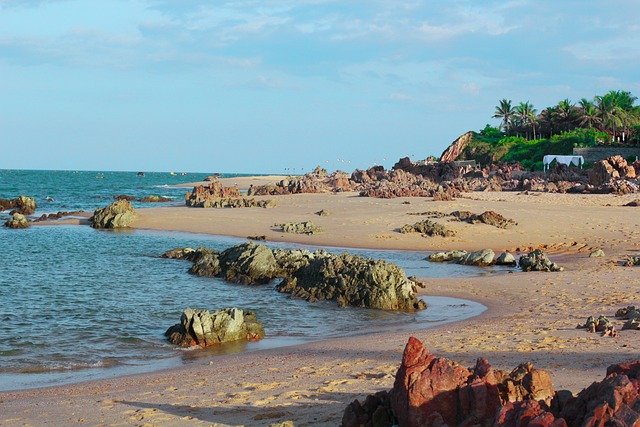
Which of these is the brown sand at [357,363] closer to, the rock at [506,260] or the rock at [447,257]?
the rock at [506,260]

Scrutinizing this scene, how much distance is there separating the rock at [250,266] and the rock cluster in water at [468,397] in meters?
11.9

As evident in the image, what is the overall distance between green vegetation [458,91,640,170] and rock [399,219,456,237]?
4749cm

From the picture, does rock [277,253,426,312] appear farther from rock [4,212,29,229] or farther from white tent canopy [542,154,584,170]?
white tent canopy [542,154,584,170]

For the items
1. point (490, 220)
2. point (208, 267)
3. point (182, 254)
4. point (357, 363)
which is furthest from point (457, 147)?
point (357, 363)

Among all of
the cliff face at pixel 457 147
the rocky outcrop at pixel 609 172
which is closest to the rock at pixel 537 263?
the rocky outcrop at pixel 609 172

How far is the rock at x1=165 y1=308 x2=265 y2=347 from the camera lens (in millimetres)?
10984

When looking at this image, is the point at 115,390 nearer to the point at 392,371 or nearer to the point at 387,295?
the point at 392,371

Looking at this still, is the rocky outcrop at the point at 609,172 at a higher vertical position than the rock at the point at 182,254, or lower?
higher

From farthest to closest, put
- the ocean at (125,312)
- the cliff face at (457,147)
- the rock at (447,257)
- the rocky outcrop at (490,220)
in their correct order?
the cliff face at (457,147) < the rocky outcrop at (490,220) < the rock at (447,257) < the ocean at (125,312)

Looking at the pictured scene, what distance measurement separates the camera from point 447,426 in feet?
16.2

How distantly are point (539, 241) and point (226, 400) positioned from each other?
60.8 ft

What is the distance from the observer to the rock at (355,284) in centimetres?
1390

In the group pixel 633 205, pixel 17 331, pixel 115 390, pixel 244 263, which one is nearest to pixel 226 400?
pixel 115 390

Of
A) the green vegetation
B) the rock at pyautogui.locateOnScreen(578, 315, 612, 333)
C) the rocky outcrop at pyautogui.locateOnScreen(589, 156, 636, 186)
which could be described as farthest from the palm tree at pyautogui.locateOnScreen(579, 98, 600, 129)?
the rock at pyautogui.locateOnScreen(578, 315, 612, 333)
